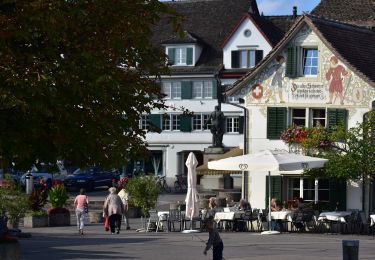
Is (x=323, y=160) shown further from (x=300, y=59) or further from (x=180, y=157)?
(x=180, y=157)

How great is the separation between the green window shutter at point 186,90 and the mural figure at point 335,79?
36.9 m

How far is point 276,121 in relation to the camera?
41844 millimetres

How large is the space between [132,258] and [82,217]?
9.63 metres

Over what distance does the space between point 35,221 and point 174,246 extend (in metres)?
10.7

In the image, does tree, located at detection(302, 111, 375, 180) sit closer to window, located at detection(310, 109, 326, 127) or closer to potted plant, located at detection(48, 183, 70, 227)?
window, located at detection(310, 109, 326, 127)

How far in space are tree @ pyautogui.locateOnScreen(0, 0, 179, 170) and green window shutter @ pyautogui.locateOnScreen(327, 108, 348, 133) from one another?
75.8 ft

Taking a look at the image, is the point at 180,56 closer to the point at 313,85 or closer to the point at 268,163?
the point at 313,85

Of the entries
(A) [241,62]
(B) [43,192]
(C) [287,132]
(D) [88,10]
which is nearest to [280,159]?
(C) [287,132]

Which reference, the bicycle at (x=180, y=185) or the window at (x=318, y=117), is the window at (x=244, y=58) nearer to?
the bicycle at (x=180, y=185)

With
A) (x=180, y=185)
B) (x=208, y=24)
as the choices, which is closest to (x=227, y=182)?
(x=180, y=185)

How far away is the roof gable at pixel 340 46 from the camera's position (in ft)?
132

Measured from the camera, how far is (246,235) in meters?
34.0

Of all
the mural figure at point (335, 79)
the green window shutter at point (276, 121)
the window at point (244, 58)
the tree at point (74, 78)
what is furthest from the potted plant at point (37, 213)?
the window at point (244, 58)

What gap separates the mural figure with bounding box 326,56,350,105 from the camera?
132 feet
